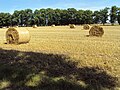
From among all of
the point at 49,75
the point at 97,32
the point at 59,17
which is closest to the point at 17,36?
the point at 97,32

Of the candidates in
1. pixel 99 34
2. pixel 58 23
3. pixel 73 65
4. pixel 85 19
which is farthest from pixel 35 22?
pixel 73 65

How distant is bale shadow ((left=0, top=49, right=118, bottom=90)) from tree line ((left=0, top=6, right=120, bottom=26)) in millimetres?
101185

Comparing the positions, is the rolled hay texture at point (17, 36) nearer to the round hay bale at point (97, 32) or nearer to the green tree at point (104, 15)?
the round hay bale at point (97, 32)

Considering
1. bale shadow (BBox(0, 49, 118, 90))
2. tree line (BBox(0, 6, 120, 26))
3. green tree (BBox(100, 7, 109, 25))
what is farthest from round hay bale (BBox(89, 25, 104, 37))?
green tree (BBox(100, 7, 109, 25))

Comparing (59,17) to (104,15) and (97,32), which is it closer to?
(104,15)

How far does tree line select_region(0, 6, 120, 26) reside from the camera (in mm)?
114000

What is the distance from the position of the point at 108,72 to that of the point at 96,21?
112 meters

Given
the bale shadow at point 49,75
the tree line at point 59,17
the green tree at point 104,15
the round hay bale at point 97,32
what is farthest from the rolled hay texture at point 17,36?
the green tree at point 104,15

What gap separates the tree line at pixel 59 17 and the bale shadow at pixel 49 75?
10119 centimetres

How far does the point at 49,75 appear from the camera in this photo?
9.16m

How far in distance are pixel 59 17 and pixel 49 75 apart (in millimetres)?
110036

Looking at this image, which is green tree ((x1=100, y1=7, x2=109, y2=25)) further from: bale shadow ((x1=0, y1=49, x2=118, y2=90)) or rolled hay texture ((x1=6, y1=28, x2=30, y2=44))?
bale shadow ((x1=0, y1=49, x2=118, y2=90))

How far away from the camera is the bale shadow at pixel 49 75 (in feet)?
27.3

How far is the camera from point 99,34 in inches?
1114
